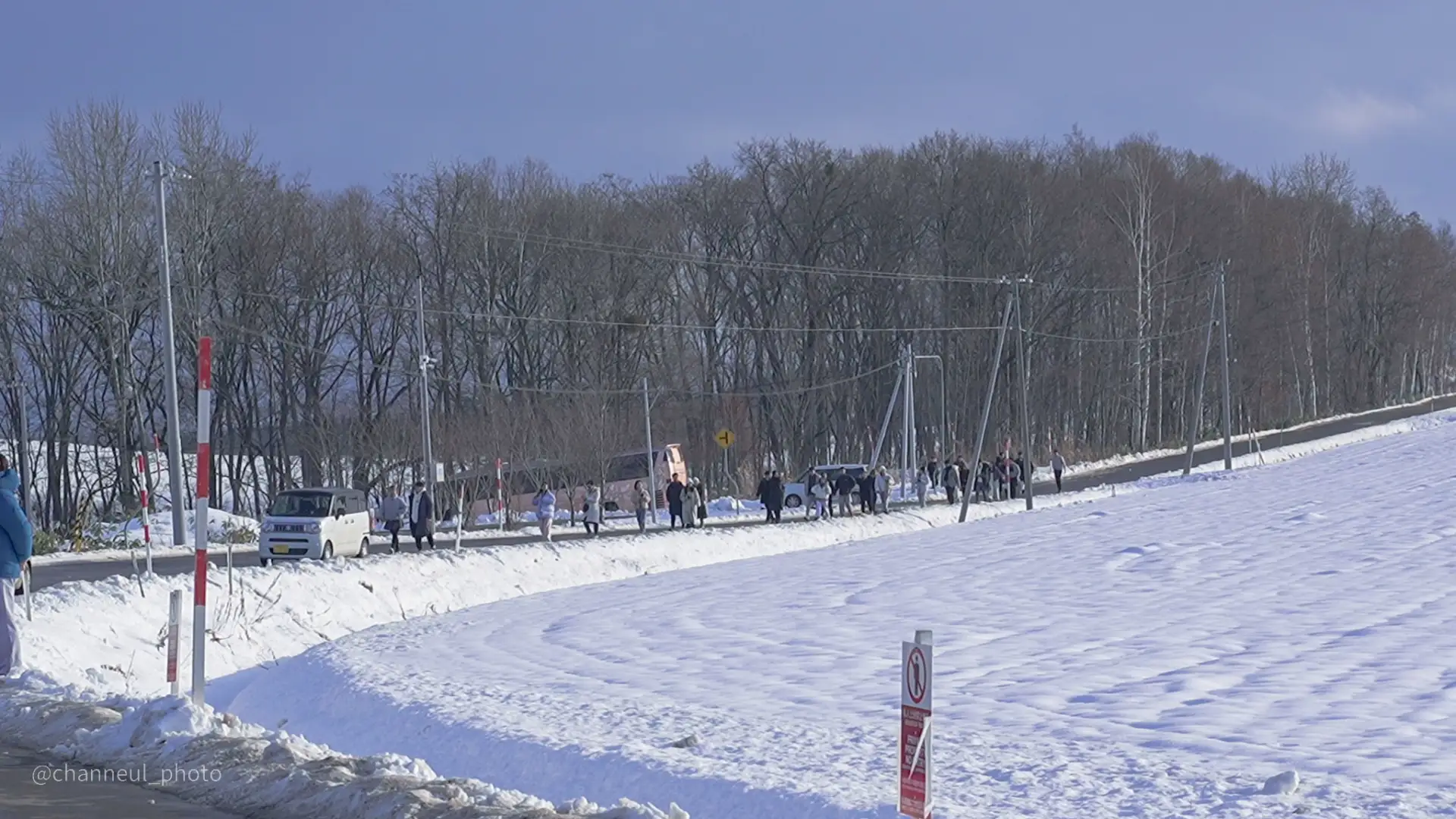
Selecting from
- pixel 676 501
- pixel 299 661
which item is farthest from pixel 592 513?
pixel 299 661

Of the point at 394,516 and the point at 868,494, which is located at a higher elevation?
the point at 394,516

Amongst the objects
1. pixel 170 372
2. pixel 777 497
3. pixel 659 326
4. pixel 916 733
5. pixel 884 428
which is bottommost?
pixel 916 733

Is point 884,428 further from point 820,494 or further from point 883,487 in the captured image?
point 883,487

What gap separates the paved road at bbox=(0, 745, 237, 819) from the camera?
8.67 m

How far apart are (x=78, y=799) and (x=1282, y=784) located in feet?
23.7

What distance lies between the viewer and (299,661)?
760 inches

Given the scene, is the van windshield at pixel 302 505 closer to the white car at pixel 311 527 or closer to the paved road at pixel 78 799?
the white car at pixel 311 527

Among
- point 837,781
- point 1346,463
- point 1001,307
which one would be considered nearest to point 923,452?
point 1001,307

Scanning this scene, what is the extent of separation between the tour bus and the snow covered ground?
23351mm

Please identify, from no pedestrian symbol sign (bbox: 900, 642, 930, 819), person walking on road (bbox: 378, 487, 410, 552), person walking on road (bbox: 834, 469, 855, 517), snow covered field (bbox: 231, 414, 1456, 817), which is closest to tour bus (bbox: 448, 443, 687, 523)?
person walking on road (bbox: 834, 469, 855, 517)

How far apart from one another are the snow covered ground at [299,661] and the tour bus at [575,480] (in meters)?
23.4

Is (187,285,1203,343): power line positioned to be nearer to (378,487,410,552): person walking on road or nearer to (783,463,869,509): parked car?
(783,463,869,509): parked car

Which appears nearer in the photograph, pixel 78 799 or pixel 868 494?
pixel 78 799

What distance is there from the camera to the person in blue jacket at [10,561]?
13961 mm
